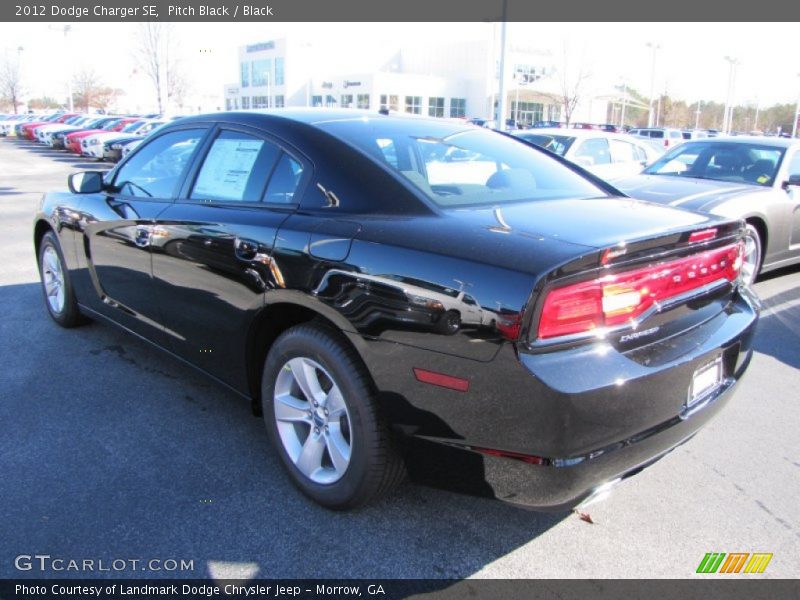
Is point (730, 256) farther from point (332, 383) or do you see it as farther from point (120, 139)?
point (120, 139)

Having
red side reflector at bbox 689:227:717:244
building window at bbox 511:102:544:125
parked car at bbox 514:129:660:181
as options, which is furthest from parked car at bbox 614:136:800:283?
building window at bbox 511:102:544:125

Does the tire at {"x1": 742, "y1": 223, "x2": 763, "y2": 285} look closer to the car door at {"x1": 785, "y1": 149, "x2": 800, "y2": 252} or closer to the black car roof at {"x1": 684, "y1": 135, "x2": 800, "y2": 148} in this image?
the car door at {"x1": 785, "y1": 149, "x2": 800, "y2": 252}

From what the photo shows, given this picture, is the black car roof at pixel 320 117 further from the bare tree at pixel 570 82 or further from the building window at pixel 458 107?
the building window at pixel 458 107

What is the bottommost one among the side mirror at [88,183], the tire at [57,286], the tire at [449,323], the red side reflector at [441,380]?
the tire at [57,286]

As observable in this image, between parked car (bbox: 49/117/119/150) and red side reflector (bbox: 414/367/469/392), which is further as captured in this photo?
parked car (bbox: 49/117/119/150)

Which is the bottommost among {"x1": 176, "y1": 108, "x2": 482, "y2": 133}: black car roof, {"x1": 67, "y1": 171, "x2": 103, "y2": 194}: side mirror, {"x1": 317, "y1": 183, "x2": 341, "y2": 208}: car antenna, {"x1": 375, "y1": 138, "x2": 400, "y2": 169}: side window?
{"x1": 67, "y1": 171, "x2": 103, "y2": 194}: side mirror

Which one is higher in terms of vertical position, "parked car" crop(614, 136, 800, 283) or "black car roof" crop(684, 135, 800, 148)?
"black car roof" crop(684, 135, 800, 148)

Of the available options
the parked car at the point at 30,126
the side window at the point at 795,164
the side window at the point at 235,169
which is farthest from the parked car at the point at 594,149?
the parked car at the point at 30,126

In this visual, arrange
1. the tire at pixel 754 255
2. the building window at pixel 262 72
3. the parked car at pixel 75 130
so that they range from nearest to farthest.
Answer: the tire at pixel 754 255 → the parked car at pixel 75 130 → the building window at pixel 262 72

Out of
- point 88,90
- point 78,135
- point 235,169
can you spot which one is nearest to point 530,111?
point 88,90

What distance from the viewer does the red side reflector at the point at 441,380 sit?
2.07m

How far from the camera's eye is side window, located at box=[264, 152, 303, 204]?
280 cm

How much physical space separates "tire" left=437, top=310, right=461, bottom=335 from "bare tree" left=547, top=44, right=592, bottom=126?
5150 cm

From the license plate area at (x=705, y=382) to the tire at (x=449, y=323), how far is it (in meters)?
0.93
